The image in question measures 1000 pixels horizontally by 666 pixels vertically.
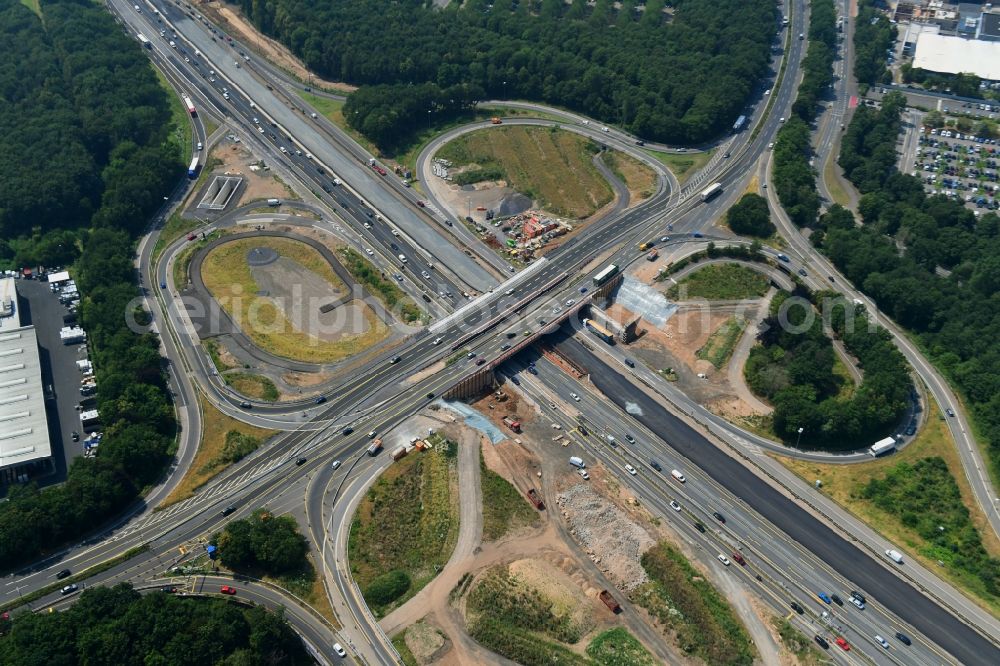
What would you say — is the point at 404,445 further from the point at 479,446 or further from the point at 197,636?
the point at 197,636

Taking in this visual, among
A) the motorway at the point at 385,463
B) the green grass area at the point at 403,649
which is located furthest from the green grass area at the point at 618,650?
the green grass area at the point at 403,649

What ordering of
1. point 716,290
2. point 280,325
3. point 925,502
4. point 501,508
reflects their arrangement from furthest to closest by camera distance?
point 716,290 < point 280,325 < point 925,502 < point 501,508

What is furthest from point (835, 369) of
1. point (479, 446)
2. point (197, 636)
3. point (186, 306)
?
point (186, 306)

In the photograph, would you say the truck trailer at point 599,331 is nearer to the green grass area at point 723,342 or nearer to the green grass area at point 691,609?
the green grass area at point 723,342

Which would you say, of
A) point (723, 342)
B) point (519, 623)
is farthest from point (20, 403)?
point (723, 342)

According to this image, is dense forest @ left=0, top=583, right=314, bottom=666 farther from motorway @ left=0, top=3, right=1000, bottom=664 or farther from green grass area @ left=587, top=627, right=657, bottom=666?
green grass area @ left=587, top=627, right=657, bottom=666

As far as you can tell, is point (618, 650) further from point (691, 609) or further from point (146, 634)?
point (146, 634)
